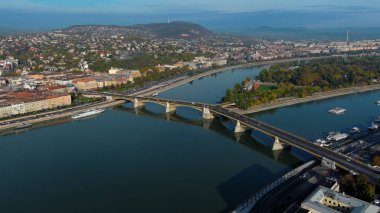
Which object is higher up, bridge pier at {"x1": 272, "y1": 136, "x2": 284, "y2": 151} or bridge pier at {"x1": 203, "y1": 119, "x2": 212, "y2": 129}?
bridge pier at {"x1": 272, "y1": 136, "x2": 284, "y2": 151}

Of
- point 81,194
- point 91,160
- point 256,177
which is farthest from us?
point 91,160

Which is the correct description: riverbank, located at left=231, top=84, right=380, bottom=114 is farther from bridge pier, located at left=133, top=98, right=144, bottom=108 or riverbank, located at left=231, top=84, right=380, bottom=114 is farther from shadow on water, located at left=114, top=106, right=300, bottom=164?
bridge pier, located at left=133, top=98, right=144, bottom=108

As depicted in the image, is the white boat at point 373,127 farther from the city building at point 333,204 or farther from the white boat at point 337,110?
the city building at point 333,204

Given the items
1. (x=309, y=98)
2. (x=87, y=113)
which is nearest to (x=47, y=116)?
(x=87, y=113)

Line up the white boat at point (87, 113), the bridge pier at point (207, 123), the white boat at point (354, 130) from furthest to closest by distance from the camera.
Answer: the white boat at point (87, 113)
the bridge pier at point (207, 123)
the white boat at point (354, 130)

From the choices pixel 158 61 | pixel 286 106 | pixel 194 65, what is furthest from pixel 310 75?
pixel 158 61

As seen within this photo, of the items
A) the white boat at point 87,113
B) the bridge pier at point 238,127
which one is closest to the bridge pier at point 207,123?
the bridge pier at point 238,127

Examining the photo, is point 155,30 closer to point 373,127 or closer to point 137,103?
point 137,103

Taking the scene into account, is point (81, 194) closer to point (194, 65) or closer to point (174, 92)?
point (174, 92)

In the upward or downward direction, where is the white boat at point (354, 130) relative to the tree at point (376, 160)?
downward

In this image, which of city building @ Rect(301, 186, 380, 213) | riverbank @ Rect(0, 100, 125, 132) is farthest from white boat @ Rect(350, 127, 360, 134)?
riverbank @ Rect(0, 100, 125, 132)

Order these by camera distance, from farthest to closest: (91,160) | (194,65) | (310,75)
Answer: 1. (194,65)
2. (310,75)
3. (91,160)
